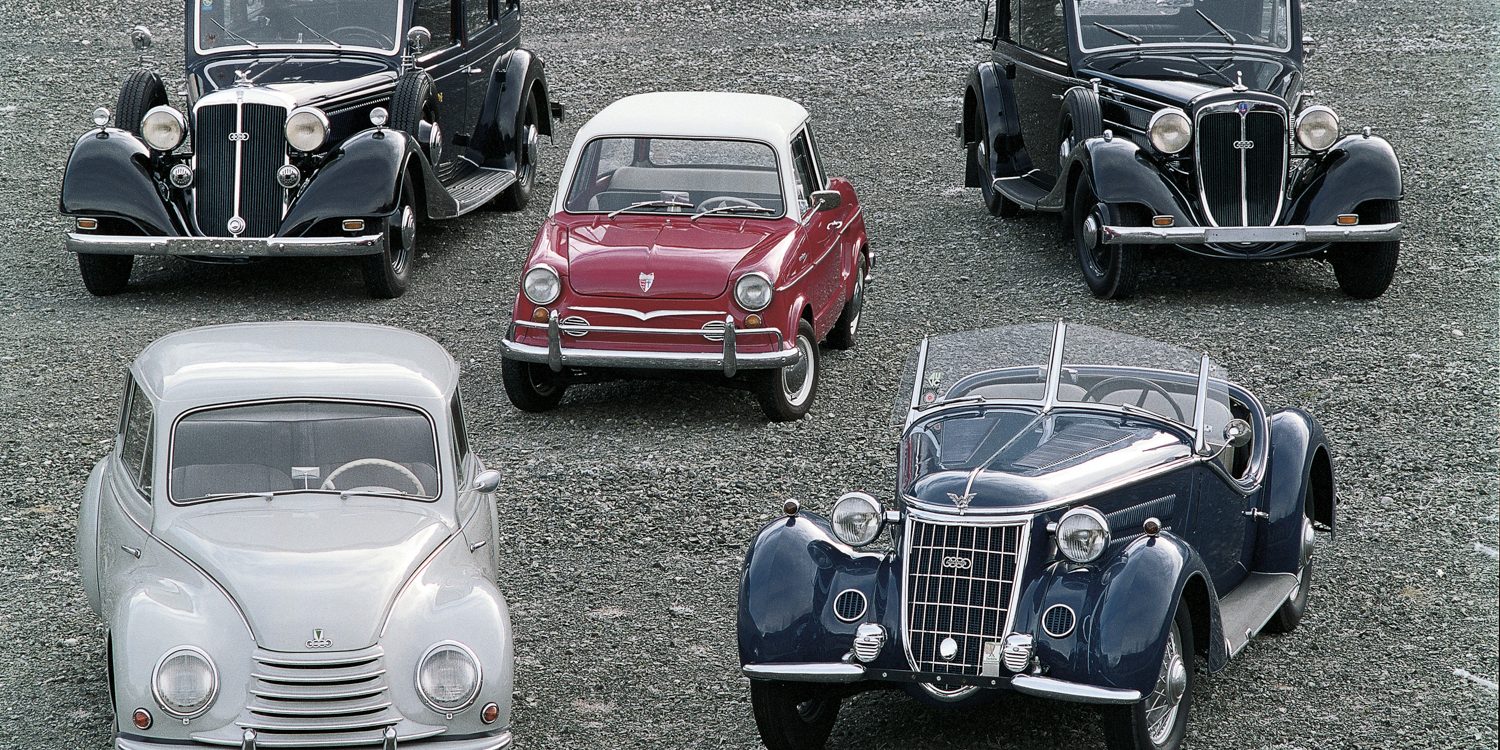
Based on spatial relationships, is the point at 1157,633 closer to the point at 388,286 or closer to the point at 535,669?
the point at 535,669

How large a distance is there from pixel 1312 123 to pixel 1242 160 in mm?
516

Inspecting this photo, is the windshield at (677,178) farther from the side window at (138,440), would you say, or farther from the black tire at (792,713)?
the black tire at (792,713)

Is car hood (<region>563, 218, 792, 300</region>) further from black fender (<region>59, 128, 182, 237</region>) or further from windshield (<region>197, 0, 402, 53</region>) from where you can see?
windshield (<region>197, 0, 402, 53</region>)

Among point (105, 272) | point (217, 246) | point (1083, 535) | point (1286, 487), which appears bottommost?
point (105, 272)

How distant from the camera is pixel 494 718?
5195 mm

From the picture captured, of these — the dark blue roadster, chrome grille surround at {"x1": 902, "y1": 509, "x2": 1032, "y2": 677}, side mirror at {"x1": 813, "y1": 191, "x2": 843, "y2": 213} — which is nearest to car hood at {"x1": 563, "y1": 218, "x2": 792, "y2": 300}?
side mirror at {"x1": 813, "y1": 191, "x2": 843, "y2": 213}

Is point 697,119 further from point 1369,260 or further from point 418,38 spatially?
point 1369,260

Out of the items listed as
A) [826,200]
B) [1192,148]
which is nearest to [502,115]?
[826,200]

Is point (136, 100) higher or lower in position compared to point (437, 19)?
lower

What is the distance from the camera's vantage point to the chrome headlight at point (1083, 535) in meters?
5.11

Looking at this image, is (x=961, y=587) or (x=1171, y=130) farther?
(x=1171, y=130)

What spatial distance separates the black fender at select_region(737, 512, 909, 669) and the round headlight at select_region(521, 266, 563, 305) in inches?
138

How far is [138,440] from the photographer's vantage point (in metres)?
5.95

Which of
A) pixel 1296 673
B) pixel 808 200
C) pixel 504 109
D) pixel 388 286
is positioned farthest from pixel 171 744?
pixel 504 109
